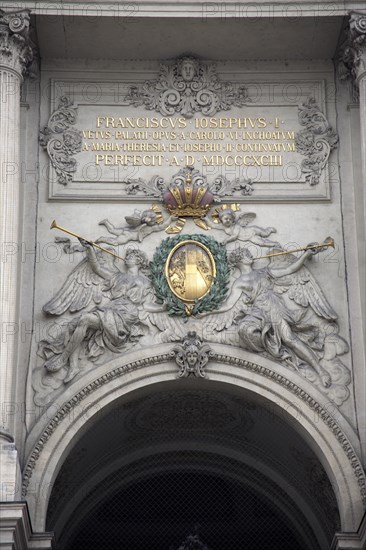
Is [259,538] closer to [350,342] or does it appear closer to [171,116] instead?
[350,342]

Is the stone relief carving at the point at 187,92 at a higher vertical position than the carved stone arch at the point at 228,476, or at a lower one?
higher

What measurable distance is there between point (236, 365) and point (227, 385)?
0.31 meters

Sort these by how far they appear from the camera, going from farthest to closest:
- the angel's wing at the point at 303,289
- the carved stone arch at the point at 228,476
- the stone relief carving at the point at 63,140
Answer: the carved stone arch at the point at 228,476, the stone relief carving at the point at 63,140, the angel's wing at the point at 303,289

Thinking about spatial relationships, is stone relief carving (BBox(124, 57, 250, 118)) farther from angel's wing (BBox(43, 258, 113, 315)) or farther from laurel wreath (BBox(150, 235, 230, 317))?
angel's wing (BBox(43, 258, 113, 315))

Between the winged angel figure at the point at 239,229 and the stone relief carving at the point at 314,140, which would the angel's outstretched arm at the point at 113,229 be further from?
the stone relief carving at the point at 314,140

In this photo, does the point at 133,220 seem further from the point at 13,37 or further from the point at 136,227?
the point at 13,37

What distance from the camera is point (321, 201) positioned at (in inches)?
817

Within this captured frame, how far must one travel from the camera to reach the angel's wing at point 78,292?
1998cm

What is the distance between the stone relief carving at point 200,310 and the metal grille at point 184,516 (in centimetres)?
351

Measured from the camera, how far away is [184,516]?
24.3 meters

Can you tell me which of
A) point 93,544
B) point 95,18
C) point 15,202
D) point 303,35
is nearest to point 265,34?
point 303,35

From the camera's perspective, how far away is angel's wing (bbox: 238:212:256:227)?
2056 centimetres

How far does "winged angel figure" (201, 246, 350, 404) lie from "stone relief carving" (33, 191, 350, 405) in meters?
0.01

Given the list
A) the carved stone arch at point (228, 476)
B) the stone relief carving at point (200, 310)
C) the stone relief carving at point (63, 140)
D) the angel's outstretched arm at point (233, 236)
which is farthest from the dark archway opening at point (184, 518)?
the stone relief carving at point (63, 140)
